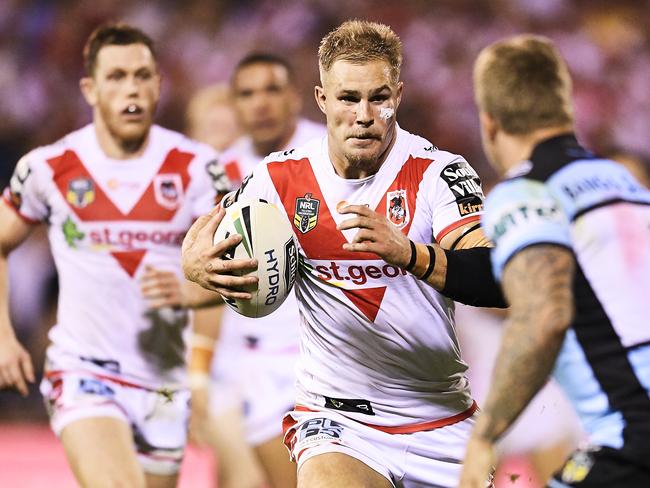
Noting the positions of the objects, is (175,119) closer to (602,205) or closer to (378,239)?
(378,239)

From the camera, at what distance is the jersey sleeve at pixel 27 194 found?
6.70m

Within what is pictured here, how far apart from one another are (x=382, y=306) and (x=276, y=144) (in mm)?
3866

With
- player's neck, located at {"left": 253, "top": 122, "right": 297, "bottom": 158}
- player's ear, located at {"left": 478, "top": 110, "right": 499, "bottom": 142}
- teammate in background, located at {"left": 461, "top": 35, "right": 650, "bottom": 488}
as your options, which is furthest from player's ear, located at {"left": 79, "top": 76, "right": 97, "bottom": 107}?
teammate in background, located at {"left": 461, "top": 35, "right": 650, "bottom": 488}

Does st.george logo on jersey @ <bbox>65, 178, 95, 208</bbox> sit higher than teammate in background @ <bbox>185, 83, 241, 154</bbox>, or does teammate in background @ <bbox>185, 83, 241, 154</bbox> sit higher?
teammate in background @ <bbox>185, 83, 241, 154</bbox>

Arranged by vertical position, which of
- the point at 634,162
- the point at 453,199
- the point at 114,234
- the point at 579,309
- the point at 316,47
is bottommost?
the point at 114,234

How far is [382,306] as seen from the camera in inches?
186

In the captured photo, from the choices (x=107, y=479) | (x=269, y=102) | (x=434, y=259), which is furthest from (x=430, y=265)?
(x=269, y=102)

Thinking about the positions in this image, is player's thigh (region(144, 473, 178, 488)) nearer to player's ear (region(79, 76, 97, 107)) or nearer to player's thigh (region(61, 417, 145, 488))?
player's thigh (region(61, 417, 145, 488))

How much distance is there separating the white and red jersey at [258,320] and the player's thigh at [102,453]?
1748 millimetres

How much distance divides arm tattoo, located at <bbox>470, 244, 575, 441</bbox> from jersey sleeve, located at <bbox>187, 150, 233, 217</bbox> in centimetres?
384

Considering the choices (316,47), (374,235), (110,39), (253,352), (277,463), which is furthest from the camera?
(316,47)

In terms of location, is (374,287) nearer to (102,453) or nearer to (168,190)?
(102,453)

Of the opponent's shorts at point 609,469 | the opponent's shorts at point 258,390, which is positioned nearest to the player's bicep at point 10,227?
the opponent's shorts at point 258,390

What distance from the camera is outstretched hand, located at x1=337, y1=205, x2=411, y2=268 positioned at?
3.89 metres
